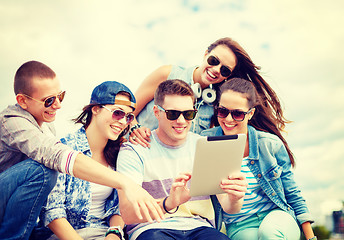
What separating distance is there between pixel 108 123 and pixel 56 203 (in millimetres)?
1046

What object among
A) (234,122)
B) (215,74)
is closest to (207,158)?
(234,122)

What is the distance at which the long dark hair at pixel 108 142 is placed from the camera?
4.56m

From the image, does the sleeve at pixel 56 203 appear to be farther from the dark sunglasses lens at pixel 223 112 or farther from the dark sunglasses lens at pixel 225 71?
the dark sunglasses lens at pixel 225 71

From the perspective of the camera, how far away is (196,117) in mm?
5688

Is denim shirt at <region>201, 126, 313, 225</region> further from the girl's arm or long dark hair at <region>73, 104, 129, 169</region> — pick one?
the girl's arm

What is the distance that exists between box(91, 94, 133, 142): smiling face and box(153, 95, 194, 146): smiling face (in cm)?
46

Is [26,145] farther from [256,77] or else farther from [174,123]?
[256,77]

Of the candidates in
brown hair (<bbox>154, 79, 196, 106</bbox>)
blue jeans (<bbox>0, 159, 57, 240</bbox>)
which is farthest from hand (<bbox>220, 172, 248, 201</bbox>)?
blue jeans (<bbox>0, 159, 57, 240</bbox>)

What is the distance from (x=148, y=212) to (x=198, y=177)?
676 mm

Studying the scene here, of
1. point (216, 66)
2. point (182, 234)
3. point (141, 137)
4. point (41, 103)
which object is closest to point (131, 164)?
point (141, 137)

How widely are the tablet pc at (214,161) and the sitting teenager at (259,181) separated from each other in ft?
3.39

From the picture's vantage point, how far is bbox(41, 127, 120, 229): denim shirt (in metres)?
4.11

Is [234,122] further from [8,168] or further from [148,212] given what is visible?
[8,168]

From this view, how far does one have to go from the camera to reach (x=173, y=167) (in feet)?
13.6
